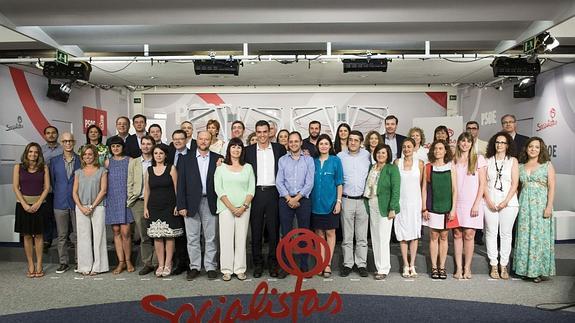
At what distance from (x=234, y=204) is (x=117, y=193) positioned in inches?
54.4

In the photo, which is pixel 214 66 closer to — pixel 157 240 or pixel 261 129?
pixel 261 129

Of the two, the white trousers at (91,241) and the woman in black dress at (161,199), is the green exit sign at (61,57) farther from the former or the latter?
the woman in black dress at (161,199)

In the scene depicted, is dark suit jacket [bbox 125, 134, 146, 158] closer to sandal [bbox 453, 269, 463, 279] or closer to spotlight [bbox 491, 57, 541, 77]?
sandal [bbox 453, 269, 463, 279]

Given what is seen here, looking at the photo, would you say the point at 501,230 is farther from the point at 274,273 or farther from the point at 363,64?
the point at 363,64

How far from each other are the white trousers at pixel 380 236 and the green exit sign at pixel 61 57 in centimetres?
492

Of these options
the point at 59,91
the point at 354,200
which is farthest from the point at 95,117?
the point at 354,200

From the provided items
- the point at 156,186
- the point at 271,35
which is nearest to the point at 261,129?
the point at 156,186

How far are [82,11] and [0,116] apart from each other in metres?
3.58

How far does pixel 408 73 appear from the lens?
9.15 meters

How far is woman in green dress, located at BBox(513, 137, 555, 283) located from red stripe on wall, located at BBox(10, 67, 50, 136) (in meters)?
8.17

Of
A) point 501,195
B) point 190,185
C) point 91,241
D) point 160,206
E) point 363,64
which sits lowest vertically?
point 91,241

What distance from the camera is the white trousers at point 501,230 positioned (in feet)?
15.1

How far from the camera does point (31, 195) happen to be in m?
4.81

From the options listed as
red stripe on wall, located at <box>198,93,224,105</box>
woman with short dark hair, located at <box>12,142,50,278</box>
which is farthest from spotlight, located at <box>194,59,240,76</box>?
red stripe on wall, located at <box>198,93,224,105</box>
